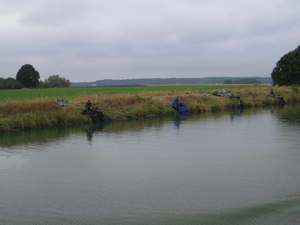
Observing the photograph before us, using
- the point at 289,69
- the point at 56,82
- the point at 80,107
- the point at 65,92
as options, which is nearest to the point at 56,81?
Result: the point at 56,82

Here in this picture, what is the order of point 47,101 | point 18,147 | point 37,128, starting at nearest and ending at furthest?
point 18,147 < point 37,128 < point 47,101

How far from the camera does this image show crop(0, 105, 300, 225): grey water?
7.83 metres

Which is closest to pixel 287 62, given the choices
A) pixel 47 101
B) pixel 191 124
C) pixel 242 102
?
pixel 242 102

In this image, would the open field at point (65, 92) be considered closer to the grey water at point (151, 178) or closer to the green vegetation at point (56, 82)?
the grey water at point (151, 178)

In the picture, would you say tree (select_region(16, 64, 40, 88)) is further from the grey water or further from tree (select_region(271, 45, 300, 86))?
the grey water

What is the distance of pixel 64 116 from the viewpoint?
21922 millimetres

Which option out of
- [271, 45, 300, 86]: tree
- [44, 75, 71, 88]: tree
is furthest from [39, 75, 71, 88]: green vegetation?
[271, 45, 300, 86]: tree

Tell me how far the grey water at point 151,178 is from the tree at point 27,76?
68.1 meters

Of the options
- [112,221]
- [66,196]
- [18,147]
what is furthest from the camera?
[18,147]

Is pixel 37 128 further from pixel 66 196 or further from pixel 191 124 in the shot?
pixel 66 196

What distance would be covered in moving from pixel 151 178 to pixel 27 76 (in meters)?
77.9

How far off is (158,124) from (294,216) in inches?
598

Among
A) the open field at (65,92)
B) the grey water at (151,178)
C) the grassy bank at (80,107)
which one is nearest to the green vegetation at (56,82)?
the open field at (65,92)

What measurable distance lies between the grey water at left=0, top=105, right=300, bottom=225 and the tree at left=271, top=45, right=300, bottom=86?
34.5m
